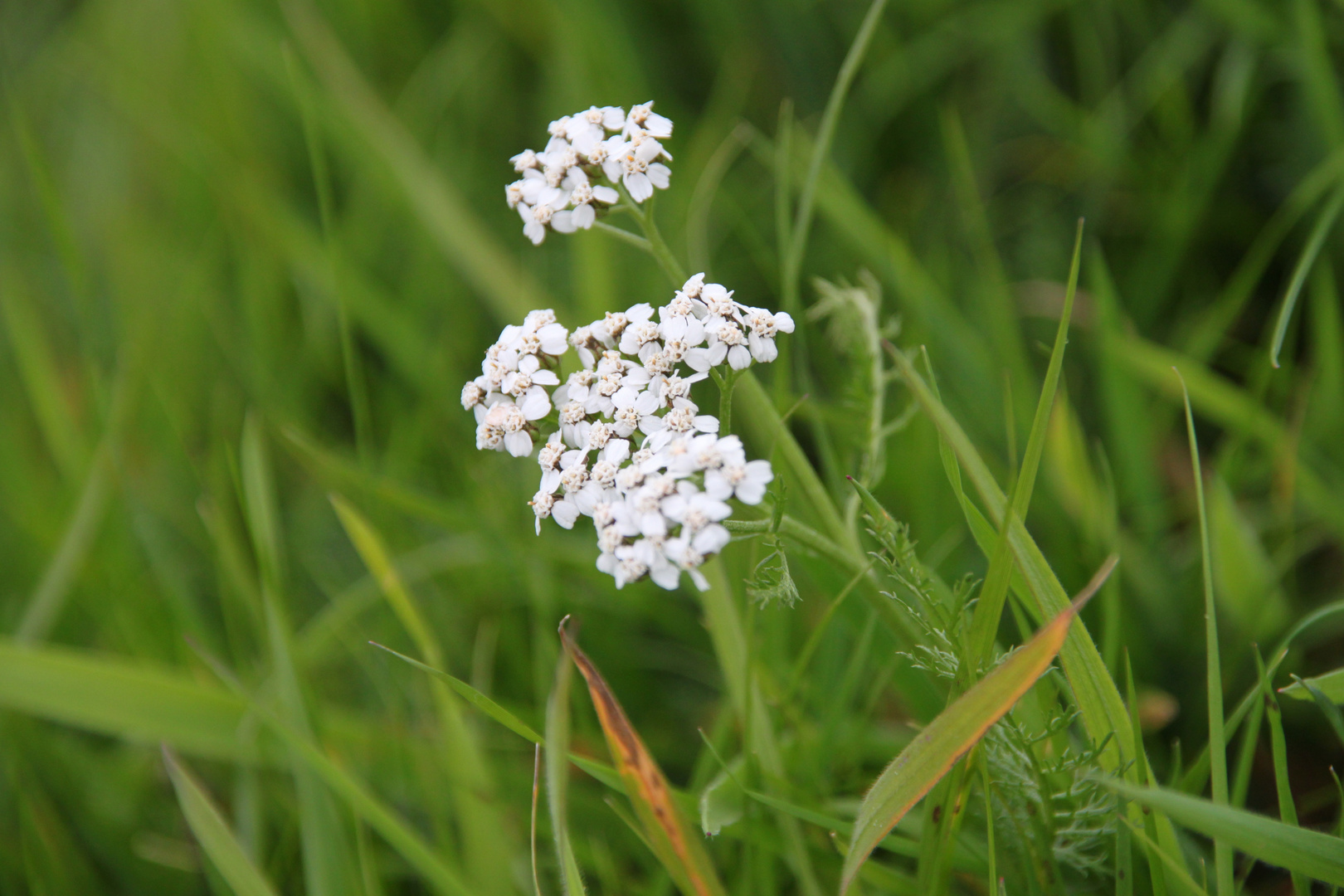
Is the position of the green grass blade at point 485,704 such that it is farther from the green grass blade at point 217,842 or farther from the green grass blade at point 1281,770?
the green grass blade at point 1281,770

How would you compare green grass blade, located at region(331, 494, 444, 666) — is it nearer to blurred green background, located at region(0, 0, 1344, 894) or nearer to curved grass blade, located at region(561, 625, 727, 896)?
blurred green background, located at region(0, 0, 1344, 894)

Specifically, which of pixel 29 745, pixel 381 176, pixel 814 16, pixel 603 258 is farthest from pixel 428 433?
pixel 814 16

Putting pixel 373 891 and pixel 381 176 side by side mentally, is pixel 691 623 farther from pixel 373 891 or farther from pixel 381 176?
pixel 381 176

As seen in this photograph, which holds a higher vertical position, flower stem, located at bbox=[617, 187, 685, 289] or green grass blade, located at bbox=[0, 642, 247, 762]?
flower stem, located at bbox=[617, 187, 685, 289]

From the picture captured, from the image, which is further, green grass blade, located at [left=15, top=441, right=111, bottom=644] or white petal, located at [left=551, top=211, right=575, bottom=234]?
green grass blade, located at [left=15, top=441, right=111, bottom=644]

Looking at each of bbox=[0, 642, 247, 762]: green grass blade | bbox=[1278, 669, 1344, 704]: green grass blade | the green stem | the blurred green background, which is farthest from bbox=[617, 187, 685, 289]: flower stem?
bbox=[0, 642, 247, 762]: green grass blade
